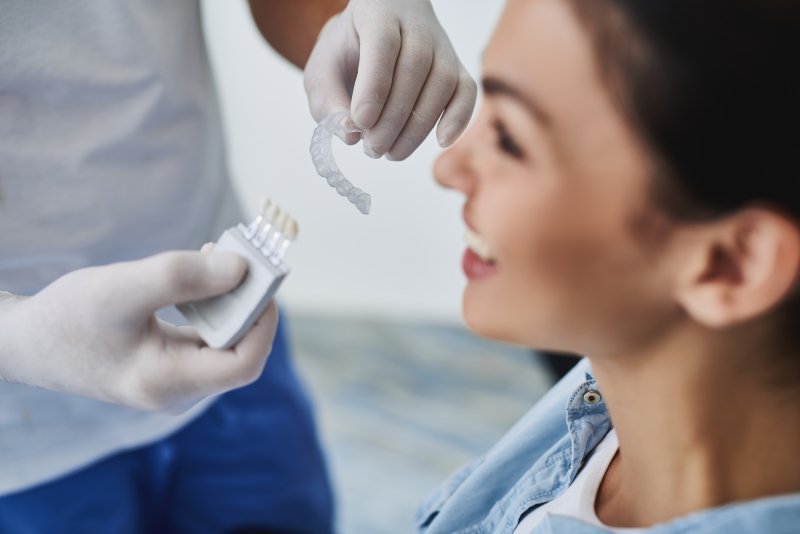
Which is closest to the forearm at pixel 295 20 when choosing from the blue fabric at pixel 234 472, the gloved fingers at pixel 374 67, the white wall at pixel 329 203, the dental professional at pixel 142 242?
the dental professional at pixel 142 242

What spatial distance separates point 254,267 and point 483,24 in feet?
3.25

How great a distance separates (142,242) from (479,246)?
528mm

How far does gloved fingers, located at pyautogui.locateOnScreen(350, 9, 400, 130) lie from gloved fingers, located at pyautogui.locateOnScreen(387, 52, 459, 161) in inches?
1.6

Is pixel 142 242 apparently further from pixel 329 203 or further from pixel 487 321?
pixel 329 203

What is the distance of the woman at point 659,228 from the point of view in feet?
2.19

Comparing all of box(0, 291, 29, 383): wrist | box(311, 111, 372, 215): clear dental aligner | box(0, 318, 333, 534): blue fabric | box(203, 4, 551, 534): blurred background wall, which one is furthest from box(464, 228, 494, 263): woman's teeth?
box(203, 4, 551, 534): blurred background wall

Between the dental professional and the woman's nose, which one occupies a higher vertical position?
the woman's nose

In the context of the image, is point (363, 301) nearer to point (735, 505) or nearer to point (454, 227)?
point (454, 227)

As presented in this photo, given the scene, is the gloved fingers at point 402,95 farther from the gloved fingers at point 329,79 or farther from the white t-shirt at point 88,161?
the white t-shirt at point 88,161

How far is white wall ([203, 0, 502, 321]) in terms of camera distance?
2312 mm

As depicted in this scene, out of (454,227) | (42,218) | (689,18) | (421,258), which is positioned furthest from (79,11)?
(421,258)

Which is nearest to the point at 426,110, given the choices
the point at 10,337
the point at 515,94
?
the point at 515,94

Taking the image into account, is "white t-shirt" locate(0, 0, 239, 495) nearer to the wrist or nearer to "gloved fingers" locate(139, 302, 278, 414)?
the wrist

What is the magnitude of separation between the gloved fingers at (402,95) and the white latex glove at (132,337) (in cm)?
27
